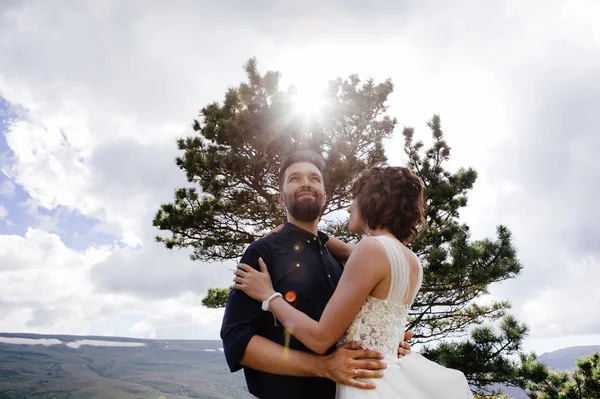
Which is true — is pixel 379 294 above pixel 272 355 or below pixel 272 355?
above

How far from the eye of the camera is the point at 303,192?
2676mm

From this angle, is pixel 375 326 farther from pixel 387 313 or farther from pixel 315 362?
pixel 315 362

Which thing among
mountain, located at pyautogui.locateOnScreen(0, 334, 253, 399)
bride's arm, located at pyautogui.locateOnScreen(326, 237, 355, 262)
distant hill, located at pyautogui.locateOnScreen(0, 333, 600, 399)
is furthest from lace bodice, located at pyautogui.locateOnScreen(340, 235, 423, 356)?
mountain, located at pyautogui.locateOnScreen(0, 334, 253, 399)

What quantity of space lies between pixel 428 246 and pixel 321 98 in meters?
4.51

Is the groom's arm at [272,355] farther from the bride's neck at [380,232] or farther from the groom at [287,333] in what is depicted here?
the bride's neck at [380,232]

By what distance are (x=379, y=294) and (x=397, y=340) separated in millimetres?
325

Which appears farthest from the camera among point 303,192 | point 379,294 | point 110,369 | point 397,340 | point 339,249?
point 110,369

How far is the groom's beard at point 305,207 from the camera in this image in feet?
8.67

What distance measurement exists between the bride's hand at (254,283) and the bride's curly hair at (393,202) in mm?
665

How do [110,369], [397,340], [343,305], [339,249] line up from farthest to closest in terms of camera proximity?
[110,369], [339,249], [397,340], [343,305]

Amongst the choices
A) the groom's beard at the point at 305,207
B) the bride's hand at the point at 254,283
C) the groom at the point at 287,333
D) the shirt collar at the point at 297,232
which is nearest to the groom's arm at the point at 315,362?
the groom at the point at 287,333

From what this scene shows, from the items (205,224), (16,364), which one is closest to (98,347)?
(16,364)

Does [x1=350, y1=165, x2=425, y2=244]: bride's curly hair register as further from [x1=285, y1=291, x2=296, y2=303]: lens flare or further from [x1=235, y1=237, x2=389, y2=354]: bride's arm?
[x1=285, y1=291, x2=296, y2=303]: lens flare

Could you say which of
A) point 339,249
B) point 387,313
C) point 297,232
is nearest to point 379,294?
point 387,313
